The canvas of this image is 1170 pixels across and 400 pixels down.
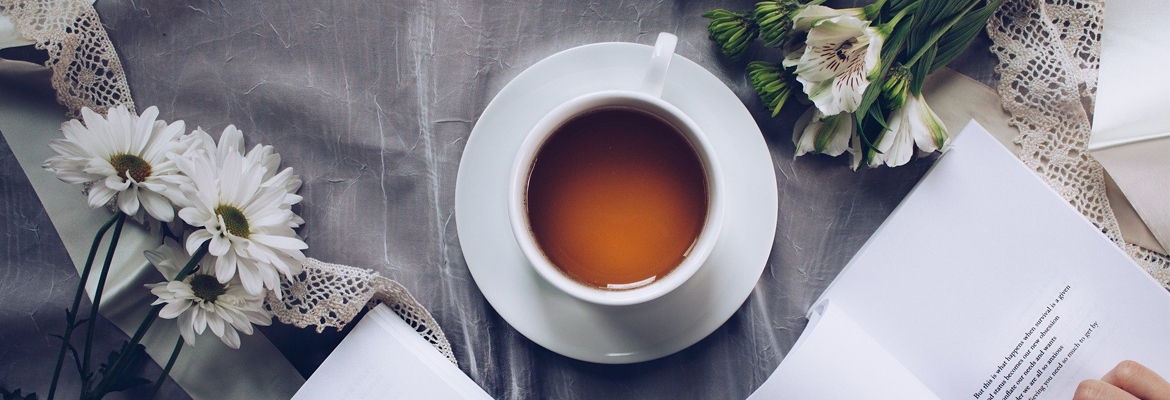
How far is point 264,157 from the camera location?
0.81 meters

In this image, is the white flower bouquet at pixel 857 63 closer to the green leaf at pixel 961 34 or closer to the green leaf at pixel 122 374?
the green leaf at pixel 961 34

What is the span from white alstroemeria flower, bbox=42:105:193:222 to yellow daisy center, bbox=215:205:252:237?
56 millimetres

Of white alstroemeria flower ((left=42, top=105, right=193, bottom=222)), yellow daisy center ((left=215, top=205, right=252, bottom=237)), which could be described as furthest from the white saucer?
white alstroemeria flower ((left=42, top=105, right=193, bottom=222))

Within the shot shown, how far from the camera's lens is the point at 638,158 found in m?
0.79

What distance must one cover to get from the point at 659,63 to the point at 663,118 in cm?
7

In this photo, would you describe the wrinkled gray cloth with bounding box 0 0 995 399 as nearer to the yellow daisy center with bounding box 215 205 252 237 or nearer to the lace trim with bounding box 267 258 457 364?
the lace trim with bounding box 267 258 457 364

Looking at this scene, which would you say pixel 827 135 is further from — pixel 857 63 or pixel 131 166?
pixel 131 166

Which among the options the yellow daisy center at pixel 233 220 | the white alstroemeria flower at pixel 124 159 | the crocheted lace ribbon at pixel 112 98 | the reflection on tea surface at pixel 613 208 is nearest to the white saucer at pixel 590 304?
the reflection on tea surface at pixel 613 208

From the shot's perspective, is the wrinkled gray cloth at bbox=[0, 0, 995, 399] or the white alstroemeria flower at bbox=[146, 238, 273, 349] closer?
the white alstroemeria flower at bbox=[146, 238, 273, 349]

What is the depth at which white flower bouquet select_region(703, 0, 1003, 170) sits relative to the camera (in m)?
0.70

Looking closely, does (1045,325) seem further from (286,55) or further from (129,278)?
(129,278)

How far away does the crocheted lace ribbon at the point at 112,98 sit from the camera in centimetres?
78

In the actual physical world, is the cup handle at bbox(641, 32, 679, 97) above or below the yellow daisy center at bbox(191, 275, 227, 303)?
above

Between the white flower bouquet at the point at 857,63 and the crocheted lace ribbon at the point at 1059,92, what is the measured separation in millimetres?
87
